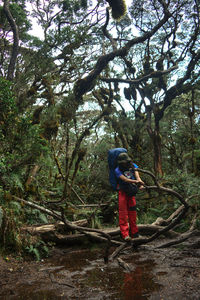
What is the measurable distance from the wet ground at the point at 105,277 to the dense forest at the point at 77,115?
0.88 m

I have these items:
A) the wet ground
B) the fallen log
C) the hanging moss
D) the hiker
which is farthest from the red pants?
the hanging moss

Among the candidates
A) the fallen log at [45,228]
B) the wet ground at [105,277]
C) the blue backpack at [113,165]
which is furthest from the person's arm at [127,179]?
the fallen log at [45,228]

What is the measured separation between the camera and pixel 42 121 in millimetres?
9352

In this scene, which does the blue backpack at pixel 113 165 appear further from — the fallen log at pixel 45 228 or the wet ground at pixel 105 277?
the fallen log at pixel 45 228

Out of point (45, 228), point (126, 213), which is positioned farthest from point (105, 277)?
point (45, 228)

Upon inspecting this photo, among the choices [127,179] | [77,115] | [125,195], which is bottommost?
[125,195]

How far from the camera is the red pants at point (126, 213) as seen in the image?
17.1ft

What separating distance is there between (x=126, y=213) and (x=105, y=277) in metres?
1.79

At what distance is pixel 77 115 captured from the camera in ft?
53.3

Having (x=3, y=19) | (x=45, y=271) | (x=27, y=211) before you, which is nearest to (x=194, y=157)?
(x=27, y=211)

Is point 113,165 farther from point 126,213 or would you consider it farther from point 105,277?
point 105,277

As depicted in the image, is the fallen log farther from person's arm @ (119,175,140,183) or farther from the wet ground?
person's arm @ (119,175,140,183)

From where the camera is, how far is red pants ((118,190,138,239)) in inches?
205

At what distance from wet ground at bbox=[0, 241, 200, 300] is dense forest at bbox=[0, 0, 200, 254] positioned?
2.89 ft
